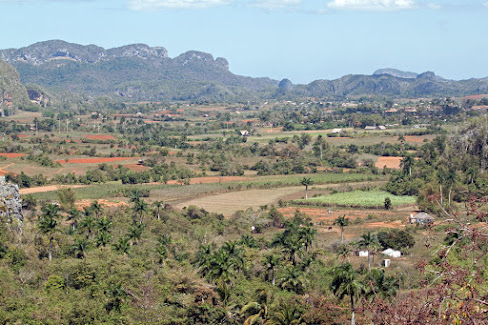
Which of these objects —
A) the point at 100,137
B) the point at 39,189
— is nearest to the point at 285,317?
the point at 39,189

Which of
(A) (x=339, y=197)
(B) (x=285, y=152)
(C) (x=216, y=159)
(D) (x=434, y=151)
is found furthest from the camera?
(B) (x=285, y=152)

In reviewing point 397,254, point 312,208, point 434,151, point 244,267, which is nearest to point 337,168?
point 434,151

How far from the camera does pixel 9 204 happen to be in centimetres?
4459

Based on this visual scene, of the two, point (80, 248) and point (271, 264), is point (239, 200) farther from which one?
point (271, 264)

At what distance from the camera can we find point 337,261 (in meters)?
42.9

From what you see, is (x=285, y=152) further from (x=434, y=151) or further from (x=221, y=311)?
(x=221, y=311)

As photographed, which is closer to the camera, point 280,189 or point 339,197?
point 339,197

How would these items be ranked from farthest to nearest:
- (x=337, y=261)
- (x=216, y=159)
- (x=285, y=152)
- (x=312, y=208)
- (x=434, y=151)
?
(x=285, y=152)
(x=216, y=159)
(x=434, y=151)
(x=312, y=208)
(x=337, y=261)

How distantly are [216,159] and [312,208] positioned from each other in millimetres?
35694

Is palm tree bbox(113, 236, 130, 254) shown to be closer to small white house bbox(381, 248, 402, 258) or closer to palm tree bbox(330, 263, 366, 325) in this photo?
palm tree bbox(330, 263, 366, 325)

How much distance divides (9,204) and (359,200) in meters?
39.9

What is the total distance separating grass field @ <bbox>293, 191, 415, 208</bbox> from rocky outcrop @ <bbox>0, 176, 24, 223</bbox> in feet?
110

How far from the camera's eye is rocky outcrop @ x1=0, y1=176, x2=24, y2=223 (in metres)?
44.1

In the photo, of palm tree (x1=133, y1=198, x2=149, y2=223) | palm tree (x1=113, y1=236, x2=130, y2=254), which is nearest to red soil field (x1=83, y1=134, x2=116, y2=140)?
palm tree (x1=133, y1=198, x2=149, y2=223)
